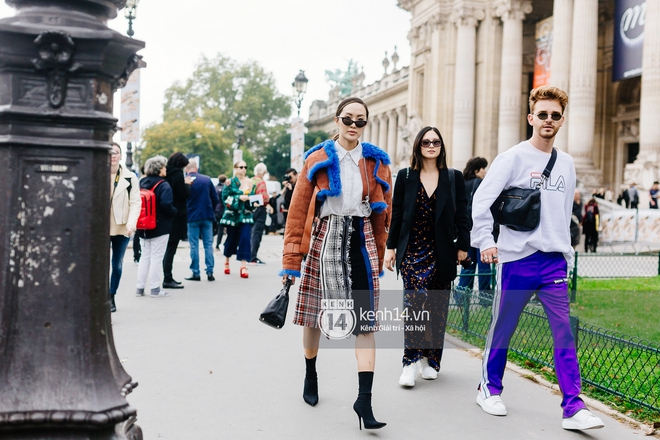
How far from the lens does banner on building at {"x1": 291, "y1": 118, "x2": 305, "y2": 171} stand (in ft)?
80.0

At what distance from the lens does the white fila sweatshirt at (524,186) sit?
194 inches

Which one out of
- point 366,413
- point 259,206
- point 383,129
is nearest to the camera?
point 366,413

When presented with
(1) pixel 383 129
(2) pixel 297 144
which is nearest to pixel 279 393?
(2) pixel 297 144

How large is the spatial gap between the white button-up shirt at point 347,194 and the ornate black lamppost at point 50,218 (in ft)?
7.15

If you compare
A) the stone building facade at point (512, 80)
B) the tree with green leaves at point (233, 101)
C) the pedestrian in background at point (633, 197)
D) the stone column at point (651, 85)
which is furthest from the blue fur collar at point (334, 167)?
the tree with green leaves at point (233, 101)

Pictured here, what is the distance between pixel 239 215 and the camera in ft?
43.1

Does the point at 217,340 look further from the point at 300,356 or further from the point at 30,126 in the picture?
the point at 30,126

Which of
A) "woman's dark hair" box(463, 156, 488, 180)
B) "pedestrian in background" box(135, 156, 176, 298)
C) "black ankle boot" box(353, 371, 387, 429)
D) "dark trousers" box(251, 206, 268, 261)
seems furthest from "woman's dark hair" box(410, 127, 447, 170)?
"dark trousers" box(251, 206, 268, 261)

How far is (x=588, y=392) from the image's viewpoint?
18.8ft

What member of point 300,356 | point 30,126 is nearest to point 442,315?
point 300,356

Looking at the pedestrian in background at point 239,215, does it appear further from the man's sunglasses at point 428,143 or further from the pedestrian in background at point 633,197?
the pedestrian in background at point 633,197

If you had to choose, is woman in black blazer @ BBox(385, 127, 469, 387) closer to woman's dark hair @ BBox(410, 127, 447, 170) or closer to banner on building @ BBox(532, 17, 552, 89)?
woman's dark hair @ BBox(410, 127, 447, 170)

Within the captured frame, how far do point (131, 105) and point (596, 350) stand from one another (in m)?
12.6

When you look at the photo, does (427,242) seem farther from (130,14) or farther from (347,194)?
(130,14)
